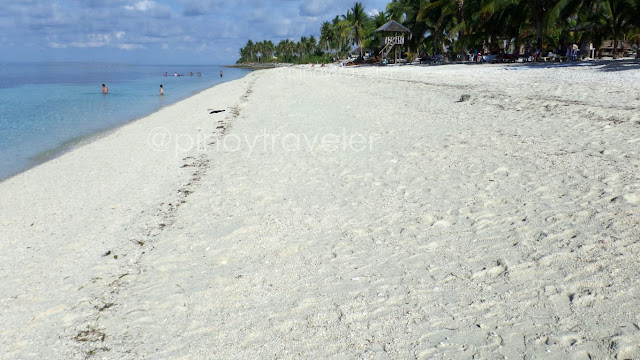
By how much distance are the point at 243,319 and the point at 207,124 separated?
416 inches

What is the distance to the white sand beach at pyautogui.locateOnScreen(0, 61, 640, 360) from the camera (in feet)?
9.32

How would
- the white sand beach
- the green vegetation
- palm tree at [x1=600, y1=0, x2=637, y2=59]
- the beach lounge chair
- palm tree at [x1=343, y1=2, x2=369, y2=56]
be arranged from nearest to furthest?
the white sand beach
palm tree at [x1=600, y1=0, x2=637, y2=59]
the green vegetation
the beach lounge chair
palm tree at [x1=343, y1=2, x2=369, y2=56]

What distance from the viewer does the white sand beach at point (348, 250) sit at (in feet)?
9.32

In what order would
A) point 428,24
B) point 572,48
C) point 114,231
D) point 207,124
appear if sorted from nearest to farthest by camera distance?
1. point 114,231
2. point 207,124
3. point 572,48
4. point 428,24

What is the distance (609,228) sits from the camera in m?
3.73

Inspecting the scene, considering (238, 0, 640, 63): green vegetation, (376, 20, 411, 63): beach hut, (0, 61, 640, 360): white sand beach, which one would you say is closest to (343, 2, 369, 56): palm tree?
(238, 0, 640, 63): green vegetation

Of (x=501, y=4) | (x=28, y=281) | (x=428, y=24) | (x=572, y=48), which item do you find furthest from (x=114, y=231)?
(x=428, y=24)

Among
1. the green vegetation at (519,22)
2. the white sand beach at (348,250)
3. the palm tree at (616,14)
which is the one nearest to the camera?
the white sand beach at (348,250)

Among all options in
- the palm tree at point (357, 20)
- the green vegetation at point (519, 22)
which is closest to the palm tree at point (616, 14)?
the green vegetation at point (519, 22)

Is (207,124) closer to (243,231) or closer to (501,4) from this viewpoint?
(243,231)

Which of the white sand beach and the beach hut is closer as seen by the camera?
the white sand beach

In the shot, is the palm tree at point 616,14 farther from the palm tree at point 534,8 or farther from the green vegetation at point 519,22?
the palm tree at point 534,8

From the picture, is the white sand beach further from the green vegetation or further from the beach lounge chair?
the beach lounge chair

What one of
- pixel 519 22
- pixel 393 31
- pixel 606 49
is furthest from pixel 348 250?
pixel 393 31
